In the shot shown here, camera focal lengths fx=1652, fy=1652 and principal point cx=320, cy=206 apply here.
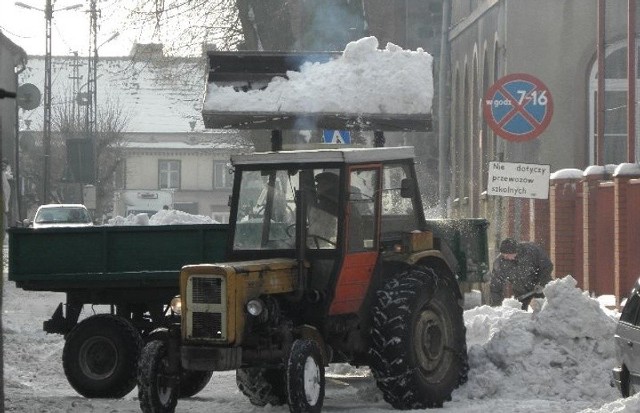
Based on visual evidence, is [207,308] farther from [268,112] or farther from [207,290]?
[268,112]

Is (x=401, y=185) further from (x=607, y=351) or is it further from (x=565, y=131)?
(x=565, y=131)

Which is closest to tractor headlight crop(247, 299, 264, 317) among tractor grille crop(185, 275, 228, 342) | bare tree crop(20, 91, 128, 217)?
tractor grille crop(185, 275, 228, 342)

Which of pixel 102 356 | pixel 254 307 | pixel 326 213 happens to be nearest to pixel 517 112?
pixel 102 356

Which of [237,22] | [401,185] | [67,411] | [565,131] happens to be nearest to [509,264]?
[401,185]

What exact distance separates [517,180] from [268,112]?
227 inches

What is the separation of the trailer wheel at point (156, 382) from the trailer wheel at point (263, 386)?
1271mm

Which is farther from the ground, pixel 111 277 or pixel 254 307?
pixel 111 277

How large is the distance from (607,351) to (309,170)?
304cm

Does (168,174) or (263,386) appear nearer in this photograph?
(263,386)

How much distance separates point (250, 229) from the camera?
1295cm

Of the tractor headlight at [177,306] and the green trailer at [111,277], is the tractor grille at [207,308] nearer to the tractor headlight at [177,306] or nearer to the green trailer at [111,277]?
the tractor headlight at [177,306]

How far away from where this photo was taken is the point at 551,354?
13.6 metres

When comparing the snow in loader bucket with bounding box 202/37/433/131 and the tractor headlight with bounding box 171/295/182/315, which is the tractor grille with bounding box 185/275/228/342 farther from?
the snow in loader bucket with bounding box 202/37/433/131

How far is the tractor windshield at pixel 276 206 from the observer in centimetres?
1252
